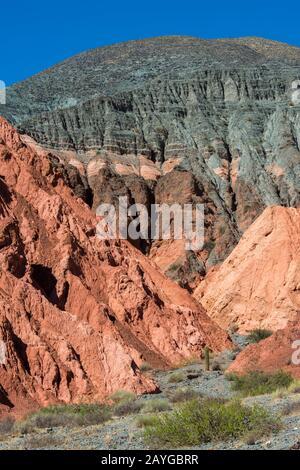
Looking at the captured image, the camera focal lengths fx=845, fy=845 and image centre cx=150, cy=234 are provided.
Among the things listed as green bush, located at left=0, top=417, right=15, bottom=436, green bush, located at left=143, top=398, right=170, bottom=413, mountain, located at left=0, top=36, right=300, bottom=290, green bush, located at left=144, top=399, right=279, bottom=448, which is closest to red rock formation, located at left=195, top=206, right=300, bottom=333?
mountain, located at left=0, top=36, right=300, bottom=290

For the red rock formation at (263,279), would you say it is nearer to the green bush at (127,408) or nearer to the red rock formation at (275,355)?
the red rock formation at (275,355)

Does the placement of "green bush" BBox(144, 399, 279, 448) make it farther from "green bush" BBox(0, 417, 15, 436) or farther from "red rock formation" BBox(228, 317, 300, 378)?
"red rock formation" BBox(228, 317, 300, 378)

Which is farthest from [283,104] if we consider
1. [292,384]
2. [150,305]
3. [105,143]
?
[292,384]

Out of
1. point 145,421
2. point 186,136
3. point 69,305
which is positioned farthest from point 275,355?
point 186,136

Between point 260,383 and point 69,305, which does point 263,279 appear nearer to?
point 69,305

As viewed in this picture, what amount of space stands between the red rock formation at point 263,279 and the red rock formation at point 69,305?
257 inches

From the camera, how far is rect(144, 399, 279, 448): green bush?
14555 mm

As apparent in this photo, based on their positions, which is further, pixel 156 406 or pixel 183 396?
pixel 183 396

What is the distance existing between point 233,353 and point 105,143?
53.5 m

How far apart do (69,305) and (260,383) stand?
408 inches

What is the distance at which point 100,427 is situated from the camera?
721 inches

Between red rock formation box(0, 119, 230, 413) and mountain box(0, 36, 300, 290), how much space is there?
76.3ft

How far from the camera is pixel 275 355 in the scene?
25.8 m

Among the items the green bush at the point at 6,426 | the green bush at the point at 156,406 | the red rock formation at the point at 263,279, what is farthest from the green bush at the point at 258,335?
the green bush at the point at 6,426
